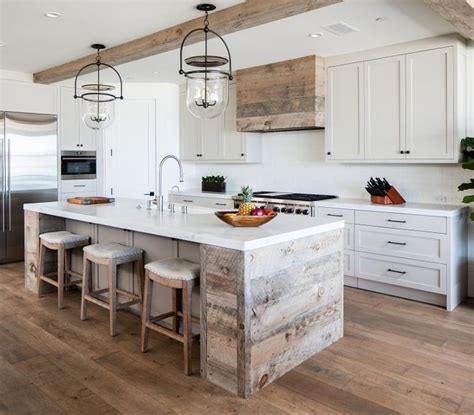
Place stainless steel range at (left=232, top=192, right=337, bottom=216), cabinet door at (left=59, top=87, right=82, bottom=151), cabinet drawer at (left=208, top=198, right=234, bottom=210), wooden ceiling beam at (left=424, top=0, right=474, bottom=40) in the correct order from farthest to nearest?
cabinet door at (left=59, top=87, right=82, bottom=151)
cabinet drawer at (left=208, top=198, right=234, bottom=210)
stainless steel range at (left=232, top=192, right=337, bottom=216)
wooden ceiling beam at (left=424, top=0, right=474, bottom=40)

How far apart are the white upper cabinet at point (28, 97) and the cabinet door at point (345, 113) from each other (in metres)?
3.66

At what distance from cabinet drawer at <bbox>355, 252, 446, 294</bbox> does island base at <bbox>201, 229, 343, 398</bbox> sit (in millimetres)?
1585

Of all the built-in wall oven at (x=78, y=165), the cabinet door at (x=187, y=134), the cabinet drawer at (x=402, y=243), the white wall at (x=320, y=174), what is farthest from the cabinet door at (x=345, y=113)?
the built-in wall oven at (x=78, y=165)

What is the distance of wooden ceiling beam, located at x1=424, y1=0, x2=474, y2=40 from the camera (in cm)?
299

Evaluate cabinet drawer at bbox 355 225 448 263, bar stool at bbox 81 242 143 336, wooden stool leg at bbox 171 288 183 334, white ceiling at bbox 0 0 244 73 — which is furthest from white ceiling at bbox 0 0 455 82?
wooden stool leg at bbox 171 288 183 334

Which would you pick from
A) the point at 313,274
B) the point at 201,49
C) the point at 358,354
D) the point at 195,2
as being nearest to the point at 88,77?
the point at 201,49

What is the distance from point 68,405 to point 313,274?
1.61 meters

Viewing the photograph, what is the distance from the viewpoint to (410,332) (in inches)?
134

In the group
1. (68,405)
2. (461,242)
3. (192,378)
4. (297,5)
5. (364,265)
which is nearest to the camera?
(68,405)

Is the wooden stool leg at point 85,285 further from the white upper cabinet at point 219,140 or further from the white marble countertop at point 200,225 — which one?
the white upper cabinet at point 219,140

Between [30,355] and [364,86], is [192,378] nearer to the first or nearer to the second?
[30,355]

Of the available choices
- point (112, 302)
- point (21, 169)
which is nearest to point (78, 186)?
point (21, 169)

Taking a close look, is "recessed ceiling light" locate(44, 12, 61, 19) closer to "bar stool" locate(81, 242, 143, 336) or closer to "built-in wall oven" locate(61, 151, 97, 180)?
"bar stool" locate(81, 242, 143, 336)

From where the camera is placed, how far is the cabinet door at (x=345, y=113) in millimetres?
4754
